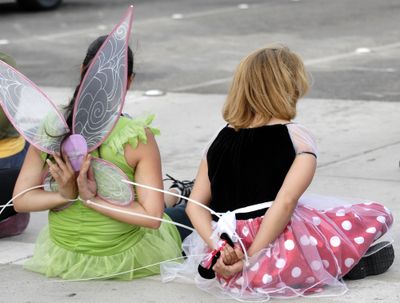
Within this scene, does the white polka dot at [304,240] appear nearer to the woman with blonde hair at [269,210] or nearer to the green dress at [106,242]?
the woman with blonde hair at [269,210]

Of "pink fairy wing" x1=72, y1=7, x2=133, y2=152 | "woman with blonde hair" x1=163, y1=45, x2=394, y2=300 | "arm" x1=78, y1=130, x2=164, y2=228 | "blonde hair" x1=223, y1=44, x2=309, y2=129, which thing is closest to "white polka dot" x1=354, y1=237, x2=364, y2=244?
"woman with blonde hair" x1=163, y1=45, x2=394, y2=300

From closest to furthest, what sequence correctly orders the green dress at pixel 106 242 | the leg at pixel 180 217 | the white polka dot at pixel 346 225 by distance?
the white polka dot at pixel 346 225, the green dress at pixel 106 242, the leg at pixel 180 217

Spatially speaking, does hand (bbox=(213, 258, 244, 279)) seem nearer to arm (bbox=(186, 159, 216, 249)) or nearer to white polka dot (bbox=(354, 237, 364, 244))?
arm (bbox=(186, 159, 216, 249))

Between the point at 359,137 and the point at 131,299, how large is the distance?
387 centimetres

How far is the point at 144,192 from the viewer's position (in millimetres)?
4543

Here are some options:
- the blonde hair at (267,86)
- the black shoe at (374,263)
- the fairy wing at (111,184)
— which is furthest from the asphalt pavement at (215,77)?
the blonde hair at (267,86)

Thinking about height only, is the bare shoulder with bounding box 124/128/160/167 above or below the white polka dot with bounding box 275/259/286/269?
above

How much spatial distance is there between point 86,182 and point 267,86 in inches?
32.9

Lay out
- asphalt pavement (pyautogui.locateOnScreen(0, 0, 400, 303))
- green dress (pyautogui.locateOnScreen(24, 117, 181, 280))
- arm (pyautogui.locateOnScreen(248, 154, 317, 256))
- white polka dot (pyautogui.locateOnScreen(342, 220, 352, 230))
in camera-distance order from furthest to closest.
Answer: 1. asphalt pavement (pyautogui.locateOnScreen(0, 0, 400, 303))
2. green dress (pyautogui.locateOnScreen(24, 117, 181, 280))
3. white polka dot (pyautogui.locateOnScreen(342, 220, 352, 230))
4. arm (pyautogui.locateOnScreen(248, 154, 317, 256))

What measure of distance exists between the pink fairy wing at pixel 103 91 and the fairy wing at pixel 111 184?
9cm

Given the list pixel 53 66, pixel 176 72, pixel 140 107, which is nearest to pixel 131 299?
pixel 140 107

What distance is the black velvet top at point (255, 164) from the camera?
14.4 ft

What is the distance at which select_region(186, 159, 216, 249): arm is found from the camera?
A: 4449mm

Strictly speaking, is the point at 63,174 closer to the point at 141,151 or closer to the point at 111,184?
the point at 111,184
